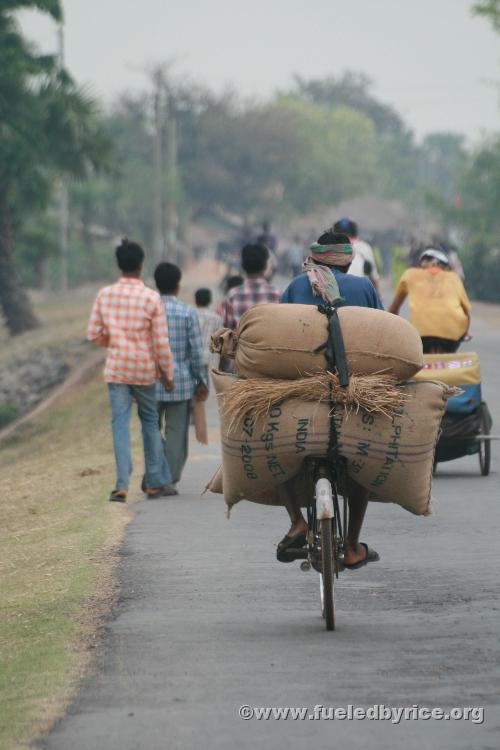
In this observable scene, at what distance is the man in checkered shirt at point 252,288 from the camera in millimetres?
13141

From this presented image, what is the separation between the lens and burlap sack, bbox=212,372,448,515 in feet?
23.2

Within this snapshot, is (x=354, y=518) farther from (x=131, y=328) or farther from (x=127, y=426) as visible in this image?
(x=127, y=426)

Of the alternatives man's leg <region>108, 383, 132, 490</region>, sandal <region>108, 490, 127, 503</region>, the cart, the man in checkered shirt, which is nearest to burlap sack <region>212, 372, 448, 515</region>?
man's leg <region>108, 383, 132, 490</region>

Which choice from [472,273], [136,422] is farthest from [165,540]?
[472,273]

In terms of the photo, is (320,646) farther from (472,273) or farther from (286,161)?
(286,161)

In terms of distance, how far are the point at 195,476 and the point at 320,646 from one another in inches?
279

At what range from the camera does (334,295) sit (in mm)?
7617

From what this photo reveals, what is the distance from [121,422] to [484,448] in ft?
11.1

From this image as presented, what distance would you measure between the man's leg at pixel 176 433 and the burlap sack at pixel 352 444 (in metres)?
5.19

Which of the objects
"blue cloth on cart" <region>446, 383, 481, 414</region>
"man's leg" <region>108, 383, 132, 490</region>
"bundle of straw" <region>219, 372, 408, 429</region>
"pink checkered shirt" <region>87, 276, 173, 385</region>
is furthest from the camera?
"blue cloth on cart" <region>446, 383, 481, 414</region>

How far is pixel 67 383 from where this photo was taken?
32688mm

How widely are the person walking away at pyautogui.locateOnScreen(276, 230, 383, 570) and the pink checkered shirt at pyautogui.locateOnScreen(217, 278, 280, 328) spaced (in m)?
5.07

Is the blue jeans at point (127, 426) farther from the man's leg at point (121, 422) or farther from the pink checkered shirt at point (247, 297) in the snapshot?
the pink checkered shirt at point (247, 297)

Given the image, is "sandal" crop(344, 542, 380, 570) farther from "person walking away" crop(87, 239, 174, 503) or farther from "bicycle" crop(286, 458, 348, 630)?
"person walking away" crop(87, 239, 174, 503)
